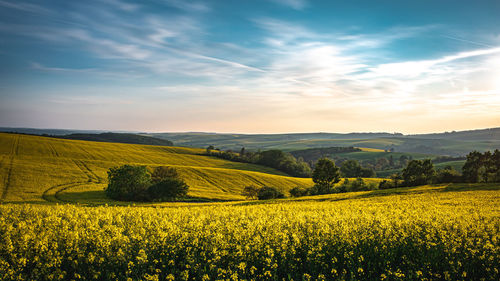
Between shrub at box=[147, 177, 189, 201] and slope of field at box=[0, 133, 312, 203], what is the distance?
4.98 metres

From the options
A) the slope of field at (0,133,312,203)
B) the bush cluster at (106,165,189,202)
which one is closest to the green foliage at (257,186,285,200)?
the slope of field at (0,133,312,203)

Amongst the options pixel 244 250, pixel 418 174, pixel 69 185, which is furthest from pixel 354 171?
pixel 244 250

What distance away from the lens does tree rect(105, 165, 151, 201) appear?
184 feet

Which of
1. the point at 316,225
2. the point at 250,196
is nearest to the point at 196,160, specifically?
the point at 250,196

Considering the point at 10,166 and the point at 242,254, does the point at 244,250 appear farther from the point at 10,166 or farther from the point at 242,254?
the point at 10,166

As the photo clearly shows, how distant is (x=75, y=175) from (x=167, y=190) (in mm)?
25957

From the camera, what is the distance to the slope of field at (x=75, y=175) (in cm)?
5212

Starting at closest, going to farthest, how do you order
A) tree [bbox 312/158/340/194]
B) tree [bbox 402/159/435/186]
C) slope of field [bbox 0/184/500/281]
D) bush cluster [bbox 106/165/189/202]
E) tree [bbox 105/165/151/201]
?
slope of field [bbox 0/184/500/281]
tree [bbox 105/165/151/201]
bush cluster [bbox 106/165/189/202]
tree [bbox 402/159/435/186]
tree [bbox 312/158/340/194]

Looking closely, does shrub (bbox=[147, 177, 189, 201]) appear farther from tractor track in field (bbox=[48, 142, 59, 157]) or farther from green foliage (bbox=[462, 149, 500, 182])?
green foliage (bbox=[462, 149, 500, 182])

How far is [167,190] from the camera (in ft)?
190

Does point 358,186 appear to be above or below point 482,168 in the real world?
below

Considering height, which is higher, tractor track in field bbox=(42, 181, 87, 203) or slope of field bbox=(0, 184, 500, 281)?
slope of field bbox=(0, 184, 500, 281)

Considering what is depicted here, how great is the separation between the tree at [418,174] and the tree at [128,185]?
60627 mm

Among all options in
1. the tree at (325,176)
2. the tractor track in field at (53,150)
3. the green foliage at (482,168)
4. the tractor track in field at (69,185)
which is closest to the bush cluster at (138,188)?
the tractor track in field at (69,185)
